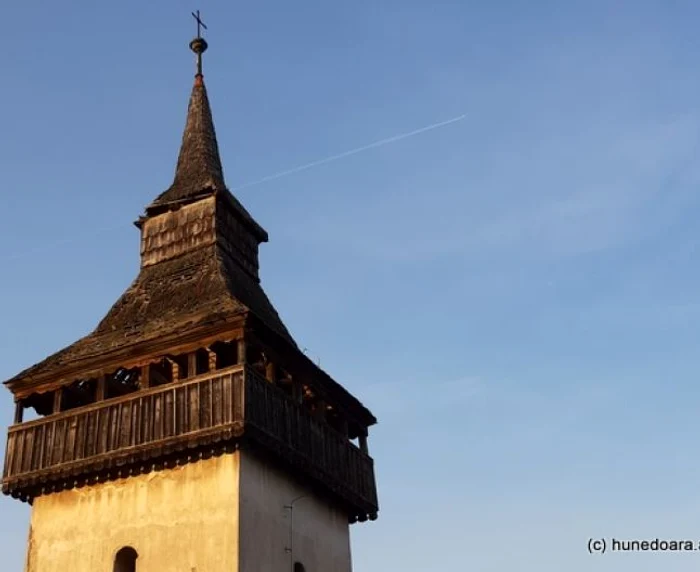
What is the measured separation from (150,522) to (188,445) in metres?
2.06

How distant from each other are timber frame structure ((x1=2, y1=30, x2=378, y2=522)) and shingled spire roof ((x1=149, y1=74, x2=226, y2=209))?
5.9 inches

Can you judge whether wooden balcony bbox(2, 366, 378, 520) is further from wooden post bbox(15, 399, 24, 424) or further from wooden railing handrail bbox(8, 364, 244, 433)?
wooden post bbox(15, 399, 24, 424)

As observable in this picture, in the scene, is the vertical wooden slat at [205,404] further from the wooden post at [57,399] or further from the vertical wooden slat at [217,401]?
the wooden post at [57,399]

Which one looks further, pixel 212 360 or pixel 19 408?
pixel 19 408

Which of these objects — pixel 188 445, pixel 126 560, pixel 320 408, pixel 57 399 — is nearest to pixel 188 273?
pixel 57 399

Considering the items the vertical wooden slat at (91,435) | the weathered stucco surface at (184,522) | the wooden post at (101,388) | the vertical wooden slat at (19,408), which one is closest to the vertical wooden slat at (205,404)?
the weathered stucco surface at (184,522)

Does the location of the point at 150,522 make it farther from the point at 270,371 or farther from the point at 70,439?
the point at 270,371

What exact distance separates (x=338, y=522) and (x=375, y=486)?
1.94m

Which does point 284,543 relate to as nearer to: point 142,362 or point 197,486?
point 197,486

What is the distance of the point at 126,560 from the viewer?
24.7 metres

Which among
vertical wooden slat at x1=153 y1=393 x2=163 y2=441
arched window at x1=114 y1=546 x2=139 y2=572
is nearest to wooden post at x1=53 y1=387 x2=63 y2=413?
vertical wooden slat at x1=153 y1=393 x2=163 y2=441

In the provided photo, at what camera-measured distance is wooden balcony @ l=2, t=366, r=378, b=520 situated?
950 inches

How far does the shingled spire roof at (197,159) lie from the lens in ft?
105

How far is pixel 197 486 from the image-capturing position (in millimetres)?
24125
